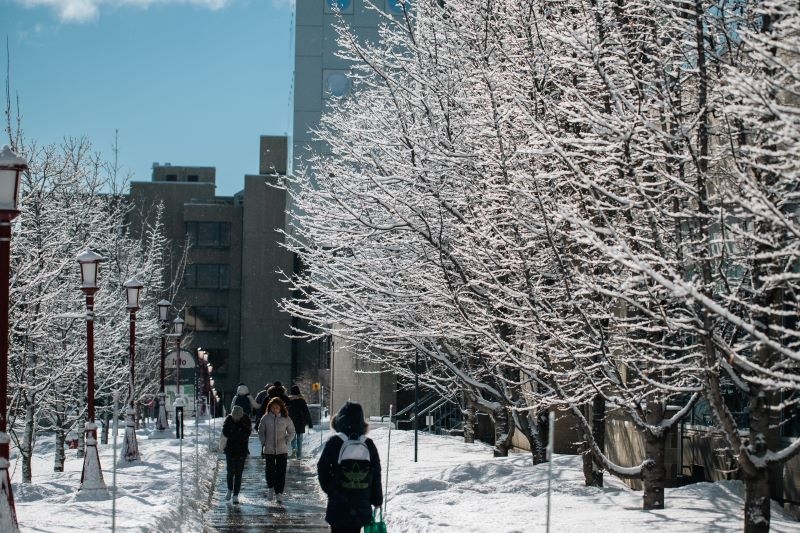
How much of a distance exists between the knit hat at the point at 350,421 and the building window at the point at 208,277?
84.4 metres

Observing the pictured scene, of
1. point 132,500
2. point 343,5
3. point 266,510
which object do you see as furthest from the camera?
point 343,5

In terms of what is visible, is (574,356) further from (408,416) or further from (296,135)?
(296,135)

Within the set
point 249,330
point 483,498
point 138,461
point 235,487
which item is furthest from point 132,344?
point 249,330

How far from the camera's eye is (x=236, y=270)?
93688 millimetres

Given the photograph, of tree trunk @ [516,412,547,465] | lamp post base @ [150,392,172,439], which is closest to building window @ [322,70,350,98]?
lamp post base @ [150,392,172,439]

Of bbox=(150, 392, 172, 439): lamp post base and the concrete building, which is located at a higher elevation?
the concrete building

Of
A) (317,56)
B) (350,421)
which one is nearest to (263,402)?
(350,421)

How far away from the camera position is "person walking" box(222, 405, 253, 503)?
18.5 meters

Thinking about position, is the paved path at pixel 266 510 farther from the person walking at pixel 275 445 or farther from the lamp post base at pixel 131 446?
the lamp post base at pixel 131 446

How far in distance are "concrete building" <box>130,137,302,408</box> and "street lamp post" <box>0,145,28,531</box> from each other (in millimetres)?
78418

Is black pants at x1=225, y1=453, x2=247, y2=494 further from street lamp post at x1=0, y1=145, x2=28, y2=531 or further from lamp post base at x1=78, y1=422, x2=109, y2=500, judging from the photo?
street lamp post at x1=0, y1=145, x2=28, y2=531

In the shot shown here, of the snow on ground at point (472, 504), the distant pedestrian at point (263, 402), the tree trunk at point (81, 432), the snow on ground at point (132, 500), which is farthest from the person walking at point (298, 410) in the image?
the tree trunk at point (81, 432)

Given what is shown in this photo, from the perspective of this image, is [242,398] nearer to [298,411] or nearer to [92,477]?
[298,411]

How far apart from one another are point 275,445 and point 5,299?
26.5 feet
